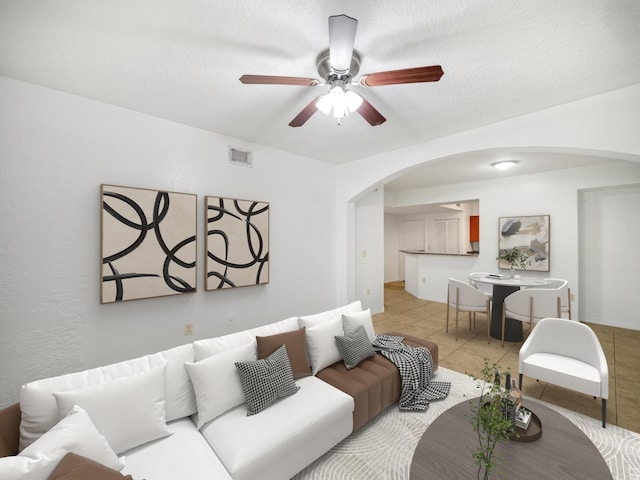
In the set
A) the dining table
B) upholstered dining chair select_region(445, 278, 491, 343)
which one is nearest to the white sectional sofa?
upholstered dining chair select_region(445, 278, 491, 343)

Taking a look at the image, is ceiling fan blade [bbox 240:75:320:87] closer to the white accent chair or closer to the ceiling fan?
the ceiling fan

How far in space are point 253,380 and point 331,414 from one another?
56 centimetres

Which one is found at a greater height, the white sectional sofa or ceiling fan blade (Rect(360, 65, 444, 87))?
ceiling fan blade (Rect(360, 65, 444, 87))

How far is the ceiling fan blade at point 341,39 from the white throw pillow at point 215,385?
1.99m

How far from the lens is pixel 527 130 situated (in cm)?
287

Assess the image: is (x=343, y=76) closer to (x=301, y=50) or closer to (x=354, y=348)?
(x=301, y=50)

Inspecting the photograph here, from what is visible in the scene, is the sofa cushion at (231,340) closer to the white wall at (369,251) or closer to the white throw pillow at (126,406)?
the white throw pillow at (126,406)

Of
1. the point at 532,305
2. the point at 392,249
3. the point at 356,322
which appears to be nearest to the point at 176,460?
the point at 356,322

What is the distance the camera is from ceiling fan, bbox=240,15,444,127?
1514 millimetres

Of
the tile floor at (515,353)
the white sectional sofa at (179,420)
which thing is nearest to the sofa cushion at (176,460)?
the white sectional sofa at (179,420)

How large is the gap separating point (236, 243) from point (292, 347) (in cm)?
173

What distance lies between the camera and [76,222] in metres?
2.55

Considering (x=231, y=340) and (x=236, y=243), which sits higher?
(x=236, y=243)

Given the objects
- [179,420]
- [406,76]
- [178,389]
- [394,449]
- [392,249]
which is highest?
[406,76]
